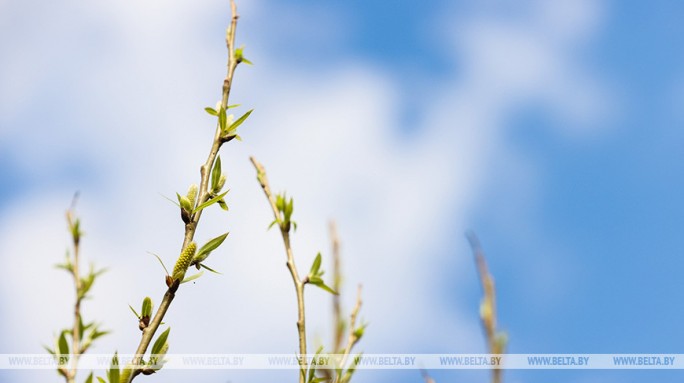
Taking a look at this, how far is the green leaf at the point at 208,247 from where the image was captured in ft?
5.03

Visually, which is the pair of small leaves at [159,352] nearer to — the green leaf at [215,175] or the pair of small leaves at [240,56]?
the green leaf at [215,175]

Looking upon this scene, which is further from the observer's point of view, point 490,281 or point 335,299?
point 335,299

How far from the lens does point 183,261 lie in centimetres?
147

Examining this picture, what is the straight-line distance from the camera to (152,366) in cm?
144

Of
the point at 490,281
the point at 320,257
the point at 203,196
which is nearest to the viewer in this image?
the point at 490,281

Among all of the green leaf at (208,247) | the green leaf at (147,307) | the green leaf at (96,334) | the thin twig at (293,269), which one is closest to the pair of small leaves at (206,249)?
the green leaf at (208,247)

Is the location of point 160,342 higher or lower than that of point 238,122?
lower

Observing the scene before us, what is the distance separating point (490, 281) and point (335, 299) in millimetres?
611

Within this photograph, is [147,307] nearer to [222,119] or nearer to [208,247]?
[208,247]

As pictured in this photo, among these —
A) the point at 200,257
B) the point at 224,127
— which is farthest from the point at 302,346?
the point at 224,127

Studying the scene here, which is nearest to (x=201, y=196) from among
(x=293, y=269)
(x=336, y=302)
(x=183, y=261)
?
(x=183, y=261)

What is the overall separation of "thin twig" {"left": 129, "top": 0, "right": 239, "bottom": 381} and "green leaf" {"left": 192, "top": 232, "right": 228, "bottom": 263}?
38mm

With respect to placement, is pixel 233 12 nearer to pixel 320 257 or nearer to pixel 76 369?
pixel 320 257

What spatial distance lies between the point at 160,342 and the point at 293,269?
1.33 feet
